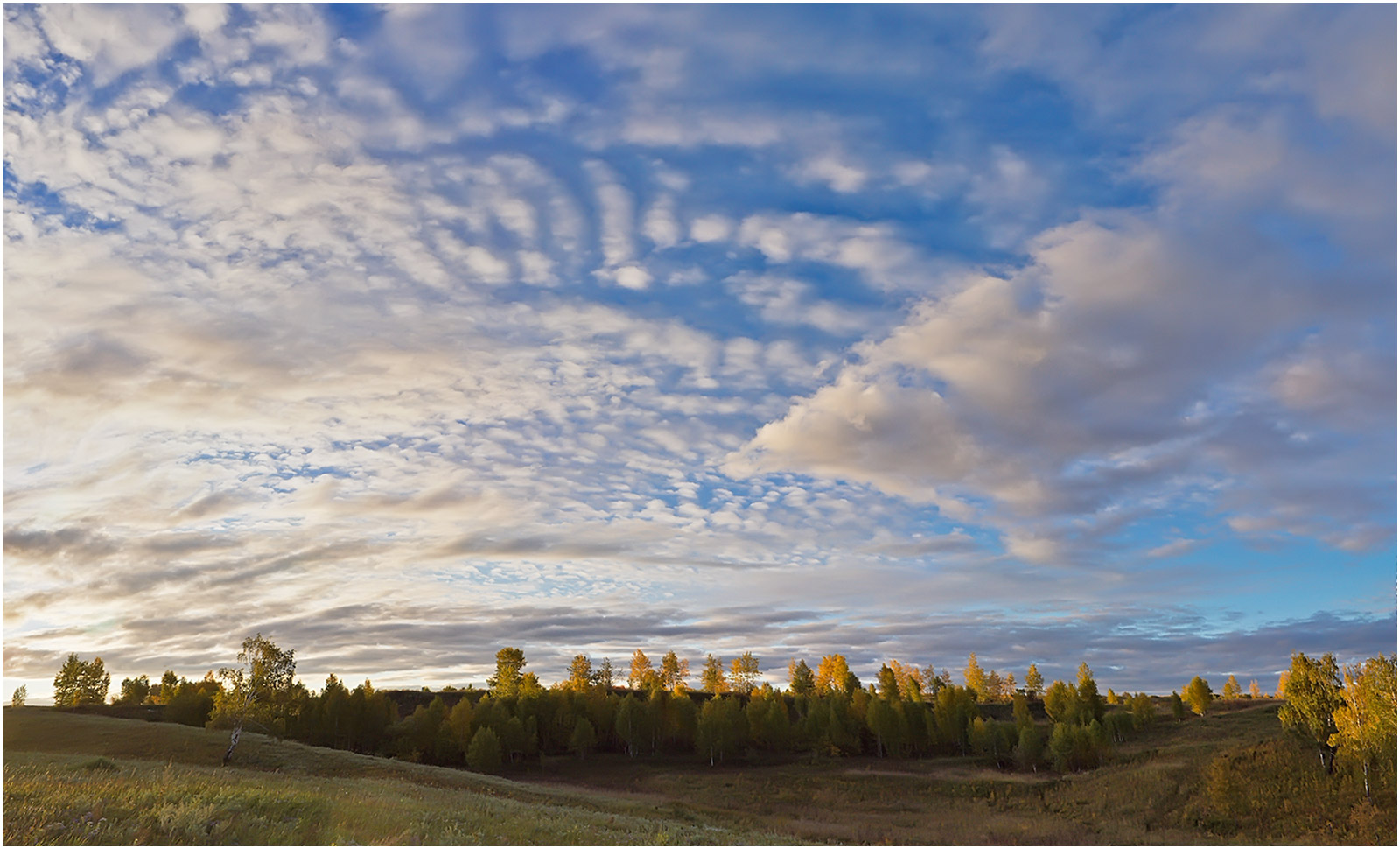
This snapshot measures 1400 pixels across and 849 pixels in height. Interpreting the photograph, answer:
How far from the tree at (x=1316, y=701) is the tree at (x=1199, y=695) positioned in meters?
85.0

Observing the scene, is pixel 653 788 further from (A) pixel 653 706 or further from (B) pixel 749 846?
(B) pixel 749 846

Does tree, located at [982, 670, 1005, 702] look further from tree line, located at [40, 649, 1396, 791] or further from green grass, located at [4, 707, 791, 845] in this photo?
green grass, located at [4, 707, 791, 845]

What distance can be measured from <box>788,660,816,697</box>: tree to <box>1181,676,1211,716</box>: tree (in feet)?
244

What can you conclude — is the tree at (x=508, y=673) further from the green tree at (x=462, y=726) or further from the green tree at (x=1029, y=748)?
the green tree at (x=1029, y=748)

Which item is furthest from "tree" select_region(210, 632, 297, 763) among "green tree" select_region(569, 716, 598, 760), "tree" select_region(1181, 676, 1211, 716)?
"tree" select_region(1181, 676, 1211, 716)

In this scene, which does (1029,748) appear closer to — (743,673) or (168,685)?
(743,673)

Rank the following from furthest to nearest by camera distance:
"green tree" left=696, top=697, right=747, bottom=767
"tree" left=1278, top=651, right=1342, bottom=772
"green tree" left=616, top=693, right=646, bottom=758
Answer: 1. "green tree" left=616, top=693, right=646, bottom=758
2. "green tree" left=696, top=697, right=747, bottom=767
3. "tree" left=1278, top=651, right=1342, bottom=772

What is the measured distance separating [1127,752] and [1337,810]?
46855 mm

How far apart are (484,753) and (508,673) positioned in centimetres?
2844

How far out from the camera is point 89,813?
17453 mm

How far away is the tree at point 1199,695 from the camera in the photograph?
449 ft

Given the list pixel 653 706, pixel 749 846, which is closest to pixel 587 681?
pixel 653 706

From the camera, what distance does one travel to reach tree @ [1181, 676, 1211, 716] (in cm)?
13700

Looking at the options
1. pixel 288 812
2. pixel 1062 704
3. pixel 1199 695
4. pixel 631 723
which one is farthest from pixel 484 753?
pixel 1199 695
